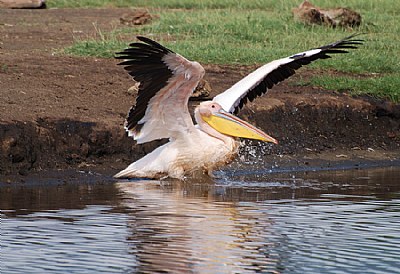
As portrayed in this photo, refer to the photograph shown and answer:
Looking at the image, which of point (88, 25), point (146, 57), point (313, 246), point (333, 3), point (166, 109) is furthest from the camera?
point (333, 3)

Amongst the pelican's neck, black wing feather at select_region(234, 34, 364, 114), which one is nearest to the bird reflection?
the pelican's neck

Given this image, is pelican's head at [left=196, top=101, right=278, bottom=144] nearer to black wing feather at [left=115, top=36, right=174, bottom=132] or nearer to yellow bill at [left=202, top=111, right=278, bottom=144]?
yellow bill at [left=202, top=111, right=278, bottom=144]

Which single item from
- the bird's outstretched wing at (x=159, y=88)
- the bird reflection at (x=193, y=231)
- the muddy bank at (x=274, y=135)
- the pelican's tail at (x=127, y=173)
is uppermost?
the bird's outstretched wing at (x=159, y=88)

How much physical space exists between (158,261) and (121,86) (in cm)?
514

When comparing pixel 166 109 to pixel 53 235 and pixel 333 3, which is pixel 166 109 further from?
pixel 333 3

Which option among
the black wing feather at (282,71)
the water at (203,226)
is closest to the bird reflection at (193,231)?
the water at (203,226)

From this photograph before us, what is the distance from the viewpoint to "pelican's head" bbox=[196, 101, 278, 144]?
9047 mm

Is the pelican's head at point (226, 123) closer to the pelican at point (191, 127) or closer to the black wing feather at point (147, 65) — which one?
the pelican at point (191, 127)

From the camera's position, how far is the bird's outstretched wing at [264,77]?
9.28 m

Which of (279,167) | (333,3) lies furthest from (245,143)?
(333,3)

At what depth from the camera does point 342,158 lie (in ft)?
35.6

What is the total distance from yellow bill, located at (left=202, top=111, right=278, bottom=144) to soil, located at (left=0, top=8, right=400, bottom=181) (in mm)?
1106

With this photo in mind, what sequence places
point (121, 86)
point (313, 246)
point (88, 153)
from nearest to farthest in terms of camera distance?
point (313, 246)
point (88, 153)
point (121, 86)

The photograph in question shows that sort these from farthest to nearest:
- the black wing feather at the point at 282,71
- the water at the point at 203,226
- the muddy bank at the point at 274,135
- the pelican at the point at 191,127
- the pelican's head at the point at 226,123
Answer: the black wing feather at the point at 282,71
the muddy bank at the point at 274,135
the pelican's head at the point at 226,123
the pelican at the point at 191,127
the water at the point at 203,226
